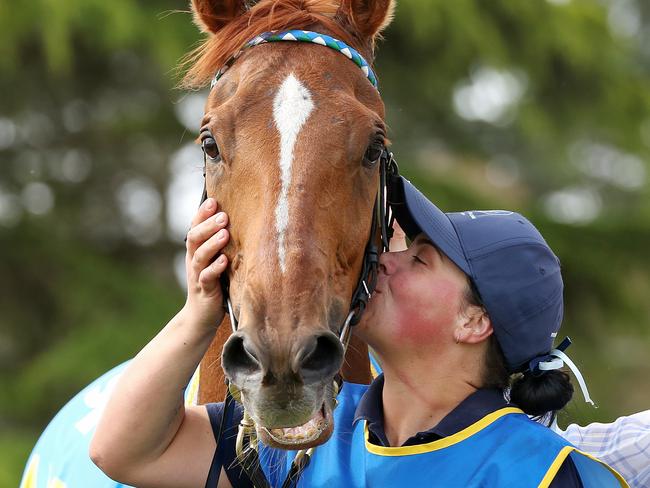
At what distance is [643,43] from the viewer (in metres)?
17.8

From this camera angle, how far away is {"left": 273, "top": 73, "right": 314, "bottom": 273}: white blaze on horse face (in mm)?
2186

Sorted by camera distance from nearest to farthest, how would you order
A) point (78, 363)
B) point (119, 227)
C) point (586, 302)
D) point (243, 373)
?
point (243, 373), point (78, 363), point (586, 302), point (119, 227)

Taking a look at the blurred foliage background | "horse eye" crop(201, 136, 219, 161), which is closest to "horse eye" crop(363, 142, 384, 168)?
"horse eye" crop(201, 136, 219, 161)

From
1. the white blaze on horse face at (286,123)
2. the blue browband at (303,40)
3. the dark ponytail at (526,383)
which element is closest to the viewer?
the white blaze on horse face at (286,123)

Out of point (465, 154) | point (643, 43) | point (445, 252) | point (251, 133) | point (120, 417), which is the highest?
point (251, 133)

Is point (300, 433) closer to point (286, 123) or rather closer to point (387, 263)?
point (387, 263)

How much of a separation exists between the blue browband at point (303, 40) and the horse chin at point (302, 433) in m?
1.04

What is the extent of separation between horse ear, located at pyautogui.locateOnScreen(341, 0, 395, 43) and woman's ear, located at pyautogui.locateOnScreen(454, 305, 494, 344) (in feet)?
3.15

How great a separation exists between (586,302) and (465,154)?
238 cm

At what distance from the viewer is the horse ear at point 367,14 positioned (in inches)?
112

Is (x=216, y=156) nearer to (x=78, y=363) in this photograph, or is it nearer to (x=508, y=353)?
(x=508, y=353)

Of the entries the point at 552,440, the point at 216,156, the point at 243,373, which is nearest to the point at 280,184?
the point at 216,156

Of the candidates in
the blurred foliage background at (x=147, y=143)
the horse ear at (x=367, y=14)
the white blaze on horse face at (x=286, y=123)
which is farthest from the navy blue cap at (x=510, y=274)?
the blurred foliage background at (x=147, y=143)

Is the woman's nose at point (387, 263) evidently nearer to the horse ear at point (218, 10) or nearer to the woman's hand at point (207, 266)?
the woman's hand at point (207, 266)
